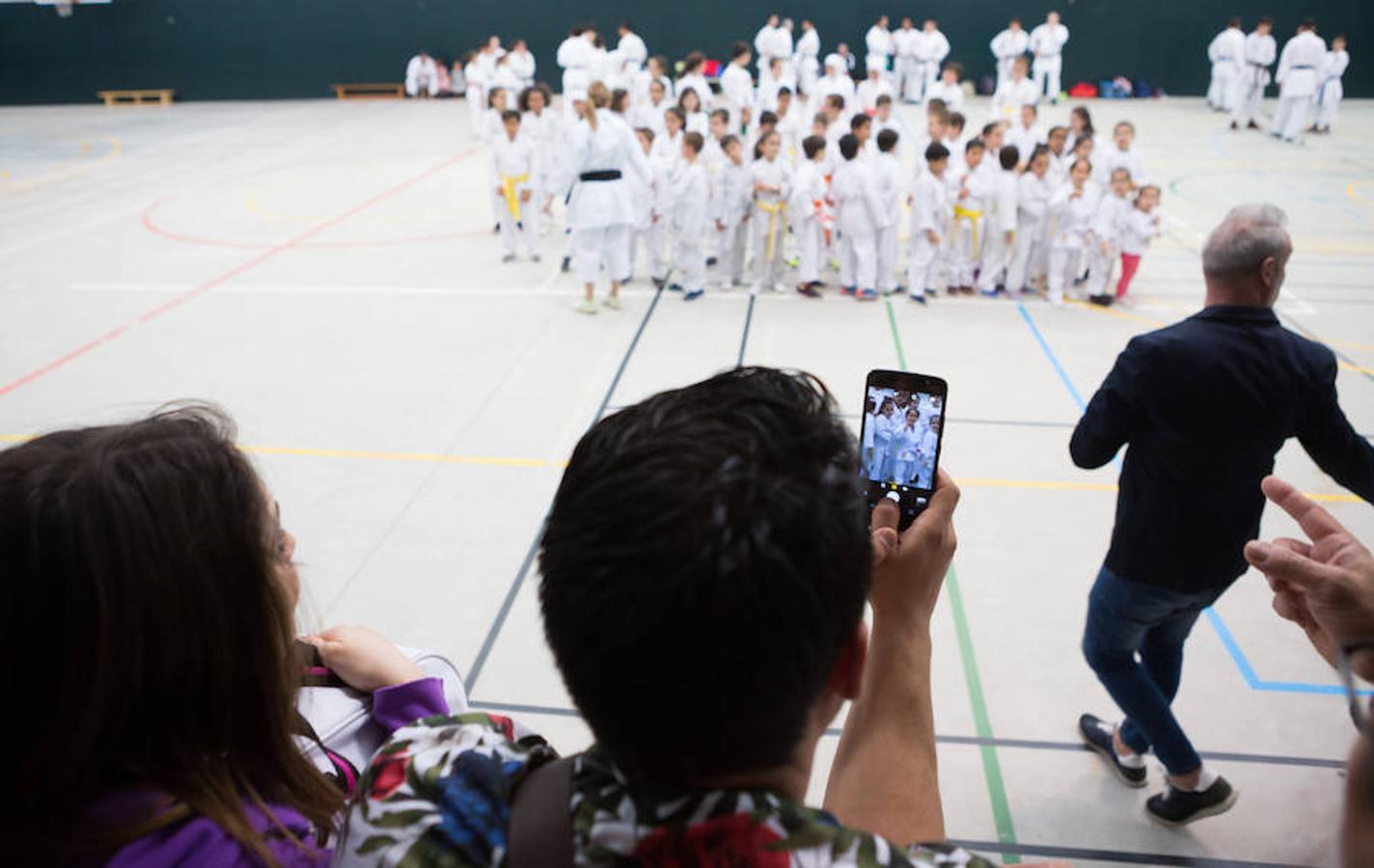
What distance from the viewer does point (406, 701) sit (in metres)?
1.52

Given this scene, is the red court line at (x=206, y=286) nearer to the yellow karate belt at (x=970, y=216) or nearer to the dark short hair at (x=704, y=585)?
the yellow karate belt at (x=970, y=216)

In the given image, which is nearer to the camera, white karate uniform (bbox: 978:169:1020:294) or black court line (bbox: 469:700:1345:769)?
black court line (bbox: 469:700:1345:769)

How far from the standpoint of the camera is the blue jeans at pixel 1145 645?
9.58 feet

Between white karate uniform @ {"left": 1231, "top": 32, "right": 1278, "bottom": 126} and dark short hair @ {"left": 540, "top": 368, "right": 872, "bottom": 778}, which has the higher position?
white karate uniform @ {"left": 1231, "top": 32, "right": 1278, "bottom": 126}

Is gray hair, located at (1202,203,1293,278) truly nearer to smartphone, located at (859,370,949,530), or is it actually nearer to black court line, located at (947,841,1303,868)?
smartphone, located at (859,370,949,530)

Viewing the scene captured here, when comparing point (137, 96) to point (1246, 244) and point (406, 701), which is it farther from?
point (406, 701)

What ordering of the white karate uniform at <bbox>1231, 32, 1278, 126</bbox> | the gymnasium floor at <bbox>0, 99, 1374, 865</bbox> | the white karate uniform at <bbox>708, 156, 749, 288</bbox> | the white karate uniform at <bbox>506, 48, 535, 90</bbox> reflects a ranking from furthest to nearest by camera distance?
1. the white karate uniform at <bbox>506, 48, 535, 90</bbox>
2. the white karate uniform at <bbox>1231, 32, 1278, 126</bbox>
3. the white karate uniform at <bbox>708, 156, 749, 288</bbox>
4. the gymnasium floor at <bbox>0, 99, 1374, 865</bbox>

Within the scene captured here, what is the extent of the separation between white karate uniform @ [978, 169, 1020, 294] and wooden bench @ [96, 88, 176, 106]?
2302 centimetres

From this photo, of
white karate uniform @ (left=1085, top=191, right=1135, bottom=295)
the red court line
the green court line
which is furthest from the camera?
white karate uniform @ (left=1085, top=191, right=1135, bottom=295)

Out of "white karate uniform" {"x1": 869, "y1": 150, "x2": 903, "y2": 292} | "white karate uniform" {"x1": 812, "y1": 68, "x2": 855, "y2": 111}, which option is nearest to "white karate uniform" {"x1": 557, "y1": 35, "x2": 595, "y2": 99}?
"white karate uniform" {"x1": 812, "y1": 68, "x2": 855, "y2": 111}

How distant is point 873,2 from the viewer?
22031 millimetres

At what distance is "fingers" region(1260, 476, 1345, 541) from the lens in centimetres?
164

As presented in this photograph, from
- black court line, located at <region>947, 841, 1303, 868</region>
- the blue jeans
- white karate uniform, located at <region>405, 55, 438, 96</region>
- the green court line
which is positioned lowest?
black court line, located at <region>947, 841, 1303, 868</region>

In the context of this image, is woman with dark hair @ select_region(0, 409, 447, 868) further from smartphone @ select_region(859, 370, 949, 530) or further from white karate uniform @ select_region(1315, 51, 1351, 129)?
white karate uniform @ select_region(1315, 51, 1351, 129)
